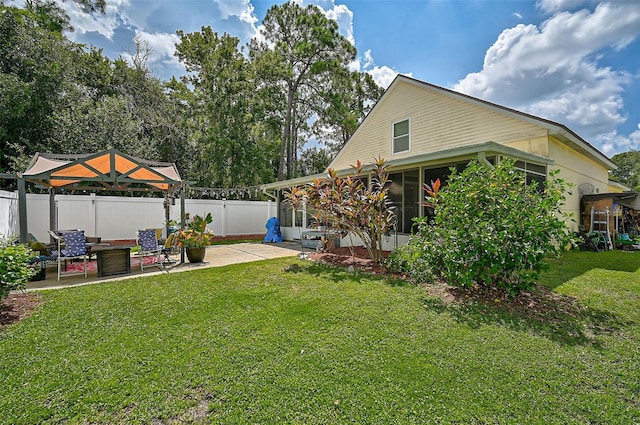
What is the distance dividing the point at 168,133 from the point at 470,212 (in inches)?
738

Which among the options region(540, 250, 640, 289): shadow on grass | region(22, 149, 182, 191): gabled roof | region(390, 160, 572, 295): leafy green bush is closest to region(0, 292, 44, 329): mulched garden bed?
region(22, 149, 182, 191): gabled roof

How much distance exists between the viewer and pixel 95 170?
7.10 meters

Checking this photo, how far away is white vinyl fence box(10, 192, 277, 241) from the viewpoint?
9875 millimetres

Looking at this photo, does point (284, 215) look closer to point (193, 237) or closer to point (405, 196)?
point (193, 237)

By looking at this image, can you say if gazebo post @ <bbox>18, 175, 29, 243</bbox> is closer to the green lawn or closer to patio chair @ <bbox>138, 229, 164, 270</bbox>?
patio chair @ <bbox>138, 229, 164, 270</bbox>

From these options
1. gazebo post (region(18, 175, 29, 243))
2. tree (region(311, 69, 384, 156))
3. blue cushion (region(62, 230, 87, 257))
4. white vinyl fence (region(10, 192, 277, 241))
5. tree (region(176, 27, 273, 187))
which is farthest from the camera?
tree (region(311, 69, 384, 156))

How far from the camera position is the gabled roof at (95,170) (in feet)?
22.6

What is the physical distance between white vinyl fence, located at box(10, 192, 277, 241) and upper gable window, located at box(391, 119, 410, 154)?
6822mm

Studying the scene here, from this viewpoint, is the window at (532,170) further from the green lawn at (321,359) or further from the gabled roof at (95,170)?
the gabled roof at (95,170)

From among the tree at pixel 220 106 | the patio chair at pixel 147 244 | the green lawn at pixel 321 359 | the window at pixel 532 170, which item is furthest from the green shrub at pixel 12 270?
the tree at pixel 220 106

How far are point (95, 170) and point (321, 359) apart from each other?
745 centimetres

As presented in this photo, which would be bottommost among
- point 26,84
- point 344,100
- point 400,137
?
point 400,137

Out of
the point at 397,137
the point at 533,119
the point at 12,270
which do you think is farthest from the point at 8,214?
the point at 533,119

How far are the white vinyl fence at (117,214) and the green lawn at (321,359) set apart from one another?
693 centimetres
